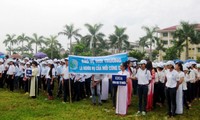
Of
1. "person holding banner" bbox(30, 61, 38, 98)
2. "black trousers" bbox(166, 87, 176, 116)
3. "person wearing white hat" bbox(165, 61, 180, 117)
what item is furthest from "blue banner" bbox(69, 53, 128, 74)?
"person holding banner" bbox(30, 61, 38, 98)

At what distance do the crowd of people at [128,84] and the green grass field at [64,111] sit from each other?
1.02 feet

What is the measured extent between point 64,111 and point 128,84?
2626 millimetres

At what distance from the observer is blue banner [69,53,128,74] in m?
10.2

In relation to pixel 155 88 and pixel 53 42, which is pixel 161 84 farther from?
pixel 53 42

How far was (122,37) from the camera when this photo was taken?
50312 millimetres

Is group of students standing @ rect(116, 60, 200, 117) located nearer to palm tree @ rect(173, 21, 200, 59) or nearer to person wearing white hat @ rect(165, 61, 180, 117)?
person wearing white hat @ rect(165, 61, 180, 117)

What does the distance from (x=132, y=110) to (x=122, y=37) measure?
40737mm

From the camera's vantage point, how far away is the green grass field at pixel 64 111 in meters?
8.71

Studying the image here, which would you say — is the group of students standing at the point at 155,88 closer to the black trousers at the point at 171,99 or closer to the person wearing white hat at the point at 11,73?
the black trousers at the point at 171,99

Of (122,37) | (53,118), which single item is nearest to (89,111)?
(53,118)

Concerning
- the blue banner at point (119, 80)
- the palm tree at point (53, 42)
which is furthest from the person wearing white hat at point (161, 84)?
the palm tree at point (53, 42)

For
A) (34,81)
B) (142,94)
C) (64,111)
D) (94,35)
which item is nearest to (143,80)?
(142,94)

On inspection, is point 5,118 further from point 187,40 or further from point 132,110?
point 187,40

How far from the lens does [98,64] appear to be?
1044cm
